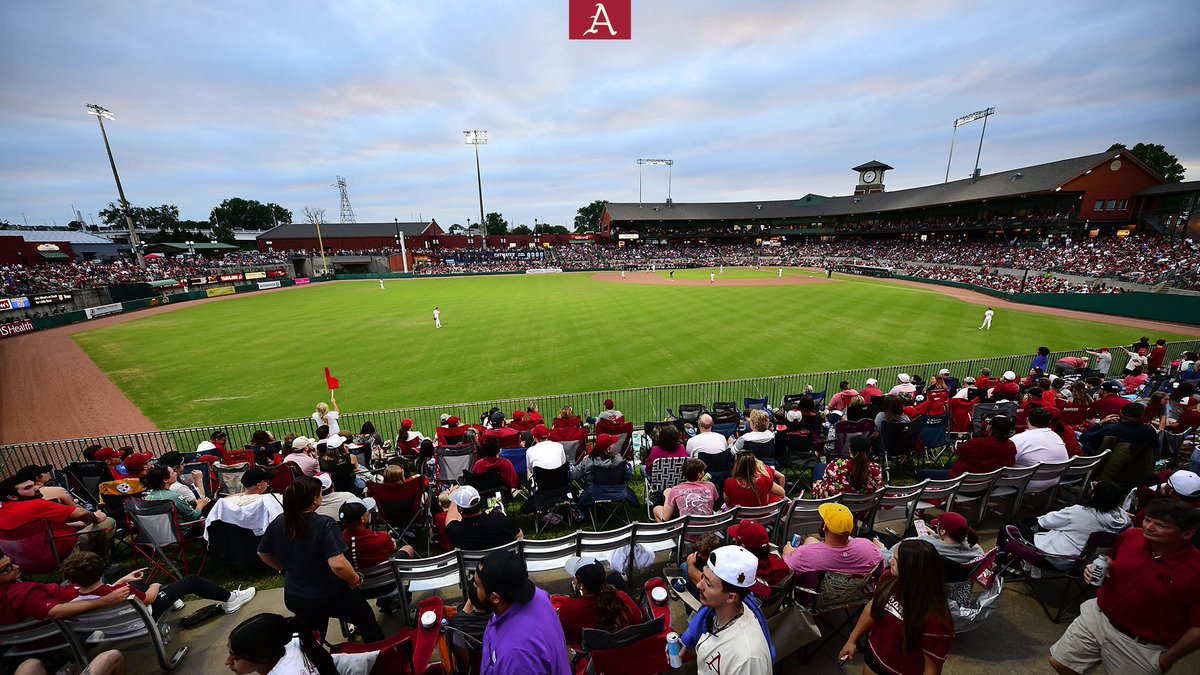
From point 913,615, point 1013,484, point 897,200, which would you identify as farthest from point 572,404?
point 897,200

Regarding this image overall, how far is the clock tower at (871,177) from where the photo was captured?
3849 inches

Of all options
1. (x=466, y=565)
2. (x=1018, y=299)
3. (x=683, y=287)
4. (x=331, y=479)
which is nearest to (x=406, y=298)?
(x=683, y=287)

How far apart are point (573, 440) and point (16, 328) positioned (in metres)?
42.3

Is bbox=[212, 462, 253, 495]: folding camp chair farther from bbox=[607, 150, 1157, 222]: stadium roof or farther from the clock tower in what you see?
the clock tower

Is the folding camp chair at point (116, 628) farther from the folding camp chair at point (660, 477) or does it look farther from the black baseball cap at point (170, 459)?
the folding camp chair at point (660, 477)

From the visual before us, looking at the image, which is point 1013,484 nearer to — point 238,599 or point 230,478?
point 238,599

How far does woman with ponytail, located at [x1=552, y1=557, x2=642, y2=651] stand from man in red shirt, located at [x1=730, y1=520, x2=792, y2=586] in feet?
3.43

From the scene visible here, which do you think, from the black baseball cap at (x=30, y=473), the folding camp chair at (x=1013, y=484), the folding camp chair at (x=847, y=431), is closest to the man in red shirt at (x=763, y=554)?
the folding camp chair at (x=1013, y=484)

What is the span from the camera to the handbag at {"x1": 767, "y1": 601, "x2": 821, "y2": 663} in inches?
148

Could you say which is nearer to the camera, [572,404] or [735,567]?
[735,567]

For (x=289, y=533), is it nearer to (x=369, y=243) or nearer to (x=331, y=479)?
(x=331, y=479)

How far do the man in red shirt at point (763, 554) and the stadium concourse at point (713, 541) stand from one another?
19mm

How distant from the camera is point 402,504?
5.70m

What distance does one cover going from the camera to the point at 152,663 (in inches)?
174
